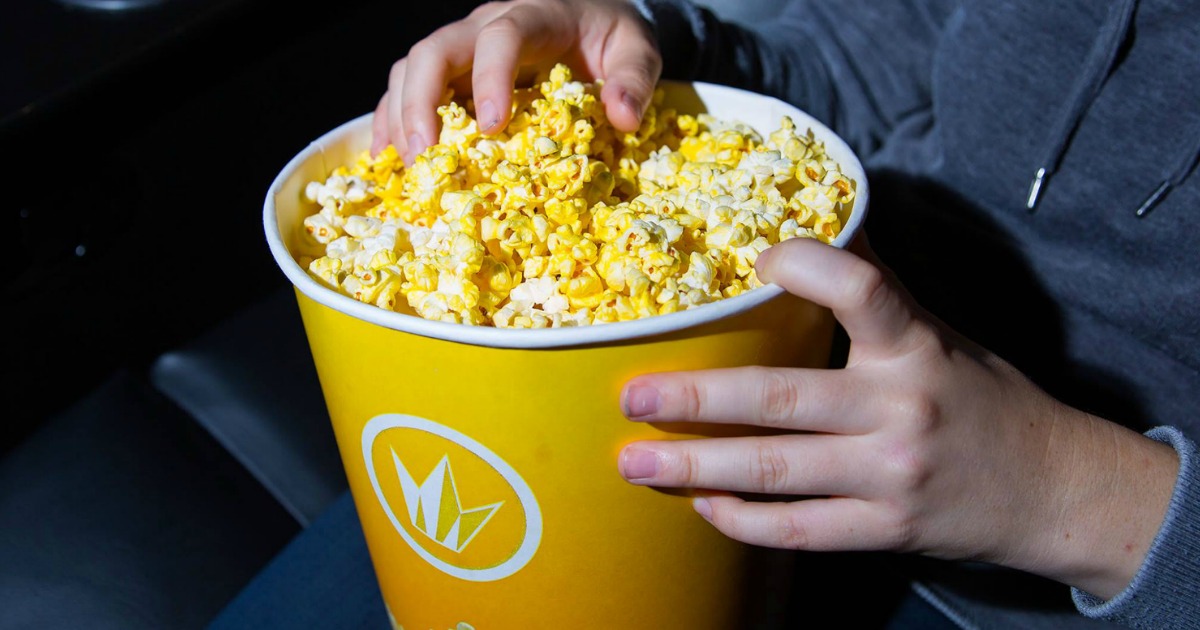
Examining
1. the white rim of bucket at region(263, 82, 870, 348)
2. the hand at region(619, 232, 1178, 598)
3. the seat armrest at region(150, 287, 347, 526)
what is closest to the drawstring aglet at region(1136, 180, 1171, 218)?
the hand at region(619, 232, 1178, 598)

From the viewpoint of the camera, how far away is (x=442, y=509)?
0.52m

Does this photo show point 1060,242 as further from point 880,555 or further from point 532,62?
point 532,62

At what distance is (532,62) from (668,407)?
0.33 metres

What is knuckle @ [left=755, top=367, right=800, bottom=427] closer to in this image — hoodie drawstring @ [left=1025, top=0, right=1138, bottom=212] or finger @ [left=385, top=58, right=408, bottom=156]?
finger @ [left=385, top=58, right=408, bottom=156]

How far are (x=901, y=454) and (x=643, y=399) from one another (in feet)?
0.50

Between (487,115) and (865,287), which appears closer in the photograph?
(865,287)

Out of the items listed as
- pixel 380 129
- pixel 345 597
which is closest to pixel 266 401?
pixel 345 597

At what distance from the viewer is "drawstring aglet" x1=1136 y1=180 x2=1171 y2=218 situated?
0.70 m

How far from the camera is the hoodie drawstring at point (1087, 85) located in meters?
0.70

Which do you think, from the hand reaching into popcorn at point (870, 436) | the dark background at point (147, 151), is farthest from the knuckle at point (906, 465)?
the dark background at point (147, 151)

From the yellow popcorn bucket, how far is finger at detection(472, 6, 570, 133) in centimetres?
13

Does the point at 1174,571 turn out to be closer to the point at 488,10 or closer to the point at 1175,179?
the point at 1175,179

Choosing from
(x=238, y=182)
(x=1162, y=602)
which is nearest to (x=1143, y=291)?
(x=1162, y=602)

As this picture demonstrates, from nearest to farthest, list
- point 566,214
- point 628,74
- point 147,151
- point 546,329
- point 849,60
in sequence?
point 546,329 < point 566,214 < point 628,74 < point 849,60 < point 147,151
